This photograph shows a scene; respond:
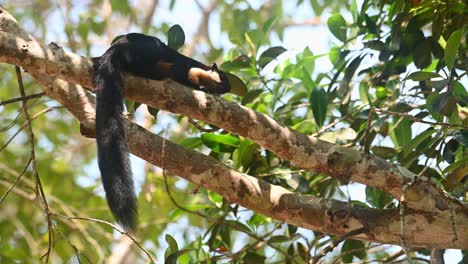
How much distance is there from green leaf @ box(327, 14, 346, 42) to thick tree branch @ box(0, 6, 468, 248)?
1094 millimetres

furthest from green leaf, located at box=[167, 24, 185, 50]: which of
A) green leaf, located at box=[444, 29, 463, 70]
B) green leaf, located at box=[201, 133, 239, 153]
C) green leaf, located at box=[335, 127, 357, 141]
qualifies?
green leaf, located at box=[444, 29, 463, 70]

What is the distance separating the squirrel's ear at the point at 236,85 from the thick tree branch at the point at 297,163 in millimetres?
670

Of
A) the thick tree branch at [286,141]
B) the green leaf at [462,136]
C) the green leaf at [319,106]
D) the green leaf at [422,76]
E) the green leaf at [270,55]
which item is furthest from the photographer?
the green leaf at [270,55]

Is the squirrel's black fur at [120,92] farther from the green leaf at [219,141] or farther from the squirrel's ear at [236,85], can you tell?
the green leaf at [219,141]

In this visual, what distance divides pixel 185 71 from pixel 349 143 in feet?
2.29

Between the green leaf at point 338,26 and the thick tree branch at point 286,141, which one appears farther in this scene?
the green leaf at point 338,26

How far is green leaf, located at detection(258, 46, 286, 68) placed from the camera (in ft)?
10.2

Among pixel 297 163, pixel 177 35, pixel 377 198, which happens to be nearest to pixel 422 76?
pixel 377 198

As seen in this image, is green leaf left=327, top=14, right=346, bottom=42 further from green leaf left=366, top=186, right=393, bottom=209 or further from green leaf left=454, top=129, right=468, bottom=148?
green leaf left=454, top=129, right=468, bottom=148

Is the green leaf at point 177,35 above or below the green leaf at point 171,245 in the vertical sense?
above

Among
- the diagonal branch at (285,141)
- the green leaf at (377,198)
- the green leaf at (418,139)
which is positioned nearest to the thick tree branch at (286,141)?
the diagonal branch at (285,141)

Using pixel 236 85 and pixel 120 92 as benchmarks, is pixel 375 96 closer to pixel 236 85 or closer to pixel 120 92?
pixel 236 85

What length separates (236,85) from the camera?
9.45ft

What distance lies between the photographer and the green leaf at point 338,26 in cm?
319
